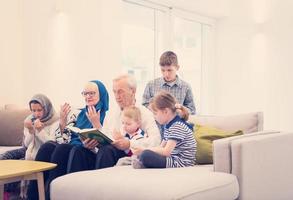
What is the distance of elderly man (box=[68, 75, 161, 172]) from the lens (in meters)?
2.78

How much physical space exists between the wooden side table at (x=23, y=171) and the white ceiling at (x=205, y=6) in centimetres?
366

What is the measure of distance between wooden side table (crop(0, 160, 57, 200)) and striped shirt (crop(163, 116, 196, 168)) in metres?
0.67

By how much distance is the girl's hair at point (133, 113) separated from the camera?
9.34 feet

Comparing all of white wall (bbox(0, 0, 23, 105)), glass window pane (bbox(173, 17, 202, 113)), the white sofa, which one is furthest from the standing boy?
glass window pane (bbox(173, 17, 202, 113))

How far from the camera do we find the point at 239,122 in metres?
3.04

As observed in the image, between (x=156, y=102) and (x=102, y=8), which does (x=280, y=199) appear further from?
(x=102, y=8)

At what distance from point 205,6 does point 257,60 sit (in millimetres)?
1060

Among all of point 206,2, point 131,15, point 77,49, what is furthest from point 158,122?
point 206,2

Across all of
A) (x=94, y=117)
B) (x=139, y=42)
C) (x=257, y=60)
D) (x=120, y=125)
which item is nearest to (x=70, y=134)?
(x=94, y=117)

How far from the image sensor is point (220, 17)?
22.8 ft

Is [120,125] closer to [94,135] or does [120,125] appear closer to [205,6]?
[94,135]

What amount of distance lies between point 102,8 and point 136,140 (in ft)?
8.33

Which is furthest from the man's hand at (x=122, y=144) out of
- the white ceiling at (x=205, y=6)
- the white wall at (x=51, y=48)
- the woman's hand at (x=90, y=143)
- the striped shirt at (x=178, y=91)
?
the white ceiling at (x=205, y=6)

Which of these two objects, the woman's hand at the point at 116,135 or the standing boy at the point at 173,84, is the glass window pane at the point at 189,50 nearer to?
the standing boy at the point at 173,84
